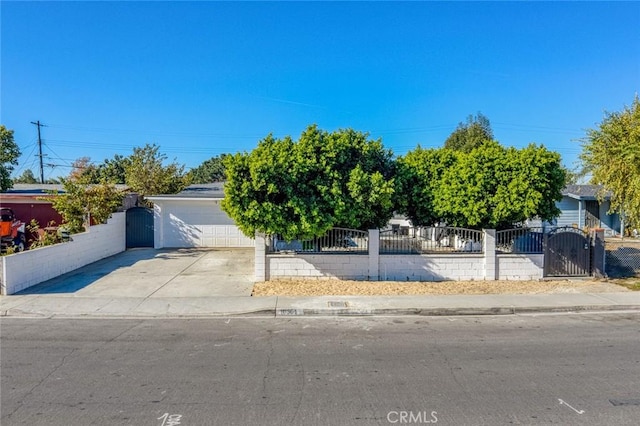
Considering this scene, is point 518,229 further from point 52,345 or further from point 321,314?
point 52,345

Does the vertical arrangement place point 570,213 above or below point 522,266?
above

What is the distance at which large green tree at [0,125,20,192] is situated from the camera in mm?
26708

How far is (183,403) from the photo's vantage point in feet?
15.0

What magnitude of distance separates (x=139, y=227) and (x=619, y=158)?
19612mm

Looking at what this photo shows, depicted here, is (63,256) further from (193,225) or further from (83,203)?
(193,225)

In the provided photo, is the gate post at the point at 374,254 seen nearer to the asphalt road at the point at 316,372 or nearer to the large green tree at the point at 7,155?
the asphalt road at the point at 316,372

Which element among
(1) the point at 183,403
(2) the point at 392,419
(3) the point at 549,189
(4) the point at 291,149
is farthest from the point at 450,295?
(1) the point at 183,403

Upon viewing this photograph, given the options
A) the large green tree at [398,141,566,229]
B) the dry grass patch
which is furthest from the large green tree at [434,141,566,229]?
the dry grass patch

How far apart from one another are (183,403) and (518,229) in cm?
1160

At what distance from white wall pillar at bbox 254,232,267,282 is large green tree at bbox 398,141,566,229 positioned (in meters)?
4.52

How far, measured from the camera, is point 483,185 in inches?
464

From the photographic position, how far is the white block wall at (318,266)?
1219cm

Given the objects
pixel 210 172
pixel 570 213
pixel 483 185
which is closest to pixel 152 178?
pixel 483 185

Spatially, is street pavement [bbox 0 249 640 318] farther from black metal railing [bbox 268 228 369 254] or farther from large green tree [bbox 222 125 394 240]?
large green tree [bbox 222 125 394 240]
